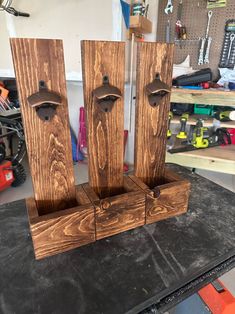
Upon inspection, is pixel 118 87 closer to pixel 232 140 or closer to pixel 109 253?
pixel 109 253

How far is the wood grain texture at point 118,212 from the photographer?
560 mm

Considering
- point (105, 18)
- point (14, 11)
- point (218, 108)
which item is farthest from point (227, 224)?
point (14, 11)

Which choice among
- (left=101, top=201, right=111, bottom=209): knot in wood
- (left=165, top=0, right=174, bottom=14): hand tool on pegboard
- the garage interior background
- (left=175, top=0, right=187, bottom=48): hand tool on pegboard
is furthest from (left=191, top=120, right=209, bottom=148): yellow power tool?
(left=101, top=201, right=111, bottom=209): knot in wood

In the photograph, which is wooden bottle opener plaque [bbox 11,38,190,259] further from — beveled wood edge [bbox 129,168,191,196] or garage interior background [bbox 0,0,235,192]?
garage interior background [bbox 0,0,235,192]

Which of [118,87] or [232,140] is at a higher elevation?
[118,87]

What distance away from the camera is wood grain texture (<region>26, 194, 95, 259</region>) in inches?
19.6

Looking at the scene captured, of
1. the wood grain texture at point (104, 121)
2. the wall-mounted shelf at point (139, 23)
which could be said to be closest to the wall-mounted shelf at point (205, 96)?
the wall-mounted shelf at point (139, 23)

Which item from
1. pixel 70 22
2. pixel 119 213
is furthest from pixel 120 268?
pixel 70 22

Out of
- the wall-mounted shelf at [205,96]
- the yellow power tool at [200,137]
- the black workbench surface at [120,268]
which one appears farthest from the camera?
the yellow power tool at [200,137]

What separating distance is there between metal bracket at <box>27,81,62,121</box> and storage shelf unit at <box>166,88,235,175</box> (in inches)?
49.5

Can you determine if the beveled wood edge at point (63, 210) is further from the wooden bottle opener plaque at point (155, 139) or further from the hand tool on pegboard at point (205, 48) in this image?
the hand tool on pegboard at point (205, 48)

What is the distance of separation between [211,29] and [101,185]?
176cm

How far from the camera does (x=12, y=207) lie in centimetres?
71

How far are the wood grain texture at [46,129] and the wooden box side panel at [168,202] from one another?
0.21 meters
